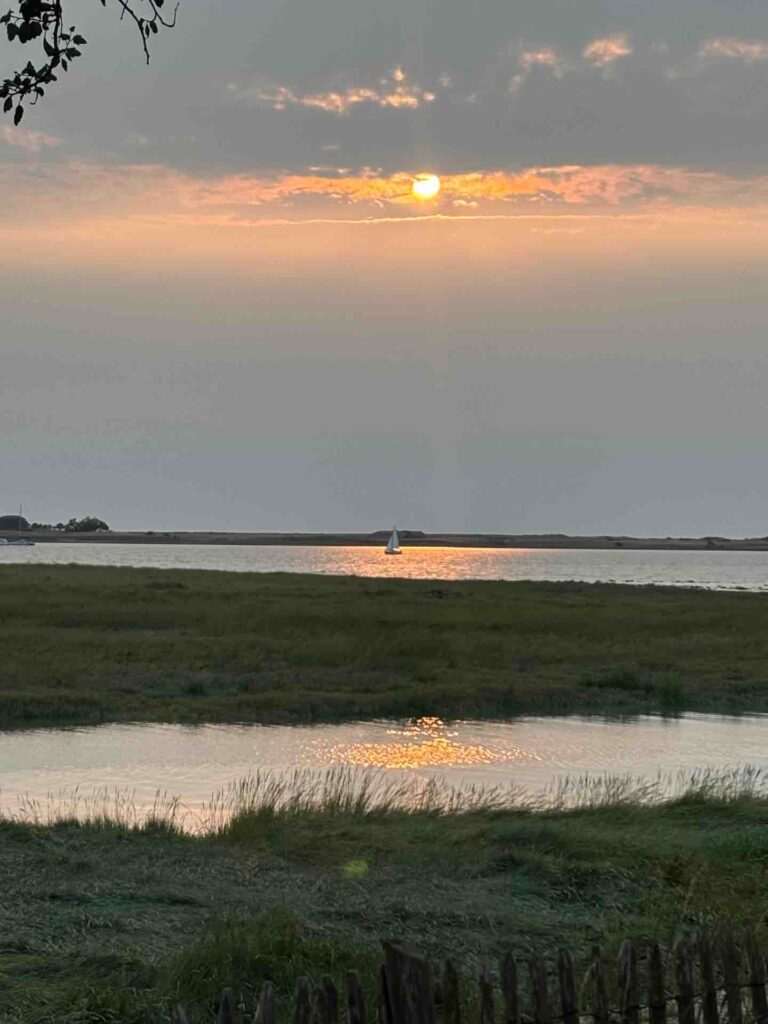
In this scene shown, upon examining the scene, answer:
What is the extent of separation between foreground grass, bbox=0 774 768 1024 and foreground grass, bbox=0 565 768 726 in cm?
1390

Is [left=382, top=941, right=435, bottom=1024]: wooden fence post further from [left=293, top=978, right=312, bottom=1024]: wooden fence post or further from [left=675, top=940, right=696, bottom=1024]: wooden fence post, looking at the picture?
[left=675, top=940, right=696, bottom=1024]: wooden fence post

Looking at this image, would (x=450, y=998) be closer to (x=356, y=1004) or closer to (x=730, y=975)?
(x=356, y=1004)

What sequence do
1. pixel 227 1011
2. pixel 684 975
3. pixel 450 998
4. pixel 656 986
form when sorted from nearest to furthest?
1. pixel 227 1011
2. pixel 450 998
3. pixel 684 975
4. pixel 656 986

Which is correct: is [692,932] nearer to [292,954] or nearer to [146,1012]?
[292,954]

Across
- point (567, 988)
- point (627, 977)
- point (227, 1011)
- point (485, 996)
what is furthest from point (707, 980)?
point (227, 1011)

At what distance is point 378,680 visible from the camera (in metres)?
32.3

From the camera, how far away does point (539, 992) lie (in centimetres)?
514

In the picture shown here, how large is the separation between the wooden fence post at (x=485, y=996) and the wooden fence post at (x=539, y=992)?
0.18 m

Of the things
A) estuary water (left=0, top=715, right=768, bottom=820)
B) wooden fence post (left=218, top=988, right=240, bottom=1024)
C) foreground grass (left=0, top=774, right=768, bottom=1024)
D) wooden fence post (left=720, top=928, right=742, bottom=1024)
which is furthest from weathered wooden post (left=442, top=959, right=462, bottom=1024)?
estuary water (left=0, top=715, right=768, bottom=820)

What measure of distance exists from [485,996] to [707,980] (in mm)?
1287

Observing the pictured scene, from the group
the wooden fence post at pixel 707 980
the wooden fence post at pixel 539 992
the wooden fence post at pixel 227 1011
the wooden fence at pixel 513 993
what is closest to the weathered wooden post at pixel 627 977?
the wooden fence at pixel 513 993

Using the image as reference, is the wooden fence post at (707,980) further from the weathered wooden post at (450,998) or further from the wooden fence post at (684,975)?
the weathered wooden post at (450,998)

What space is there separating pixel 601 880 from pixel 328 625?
3106 cm

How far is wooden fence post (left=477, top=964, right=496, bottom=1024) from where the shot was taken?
16.4ft
